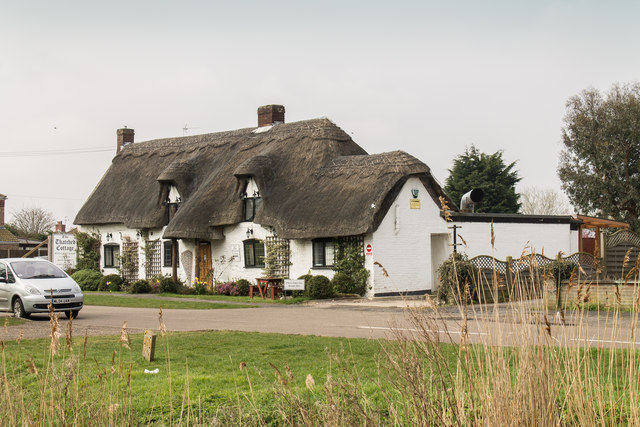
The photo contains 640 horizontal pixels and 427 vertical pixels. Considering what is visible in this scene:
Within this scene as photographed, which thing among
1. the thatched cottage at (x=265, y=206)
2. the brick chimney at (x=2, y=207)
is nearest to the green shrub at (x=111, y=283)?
the thatched cottage at (x=265, y=206)

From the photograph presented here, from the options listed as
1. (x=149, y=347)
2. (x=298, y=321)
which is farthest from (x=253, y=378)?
(x=298, y=321)

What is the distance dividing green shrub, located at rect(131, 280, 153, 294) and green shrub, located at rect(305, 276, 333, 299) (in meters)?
10.4

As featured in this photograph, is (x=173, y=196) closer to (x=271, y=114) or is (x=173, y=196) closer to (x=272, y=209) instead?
(x=271, y=114)

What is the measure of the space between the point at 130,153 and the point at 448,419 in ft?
131

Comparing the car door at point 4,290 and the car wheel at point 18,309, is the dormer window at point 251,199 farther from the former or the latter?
the car wheel at point 18,309

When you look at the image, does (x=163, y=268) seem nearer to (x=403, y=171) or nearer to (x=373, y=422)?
(x=403, y=171)

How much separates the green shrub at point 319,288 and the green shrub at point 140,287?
10449 millimetres

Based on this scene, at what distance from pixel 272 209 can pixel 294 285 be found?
14.2 feet

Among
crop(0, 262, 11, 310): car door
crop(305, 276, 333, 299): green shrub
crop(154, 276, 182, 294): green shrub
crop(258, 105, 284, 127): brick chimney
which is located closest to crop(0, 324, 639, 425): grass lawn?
crop(0, 262, 11, 310): car door

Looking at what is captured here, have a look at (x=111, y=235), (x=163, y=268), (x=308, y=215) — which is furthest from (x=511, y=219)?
(x=111, y=235)

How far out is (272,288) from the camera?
28078mm

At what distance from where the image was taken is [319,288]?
2673cm

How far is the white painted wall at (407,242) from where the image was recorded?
27875 millimetres

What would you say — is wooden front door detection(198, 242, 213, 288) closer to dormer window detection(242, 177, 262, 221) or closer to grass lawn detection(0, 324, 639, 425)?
dormer window detection(242, 177, 262, 221)
